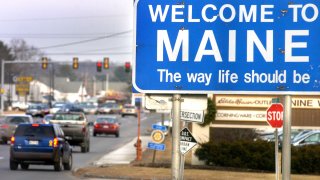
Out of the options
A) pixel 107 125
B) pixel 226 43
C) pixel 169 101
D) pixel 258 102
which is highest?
pixel 226 43

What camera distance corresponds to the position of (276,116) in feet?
57.4

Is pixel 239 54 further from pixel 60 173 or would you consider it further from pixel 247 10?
pixel 60 173

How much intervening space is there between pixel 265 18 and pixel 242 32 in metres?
0.23

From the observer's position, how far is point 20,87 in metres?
108

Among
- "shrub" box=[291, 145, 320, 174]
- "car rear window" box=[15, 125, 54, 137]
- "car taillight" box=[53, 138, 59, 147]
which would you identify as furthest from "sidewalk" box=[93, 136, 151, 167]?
"shrub" box=[291, 145, 320, 174]

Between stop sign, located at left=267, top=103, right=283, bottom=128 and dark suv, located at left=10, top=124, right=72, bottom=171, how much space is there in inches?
394

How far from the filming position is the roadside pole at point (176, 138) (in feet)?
19.1

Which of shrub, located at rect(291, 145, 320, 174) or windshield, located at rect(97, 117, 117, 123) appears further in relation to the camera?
windshield, located at rect(97, 117, 117, 123)

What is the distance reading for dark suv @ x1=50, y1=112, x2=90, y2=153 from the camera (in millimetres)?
38281

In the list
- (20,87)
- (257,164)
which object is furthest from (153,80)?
(20,87)

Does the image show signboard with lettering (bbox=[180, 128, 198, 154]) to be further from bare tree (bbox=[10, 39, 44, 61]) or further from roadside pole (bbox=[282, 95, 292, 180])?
bare tree (bbox=[10, 39, 44, 61])

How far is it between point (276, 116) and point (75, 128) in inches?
879

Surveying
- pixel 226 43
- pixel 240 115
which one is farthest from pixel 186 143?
pixel 240 115

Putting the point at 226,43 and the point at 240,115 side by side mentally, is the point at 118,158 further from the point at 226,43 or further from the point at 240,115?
the point at 226,43
